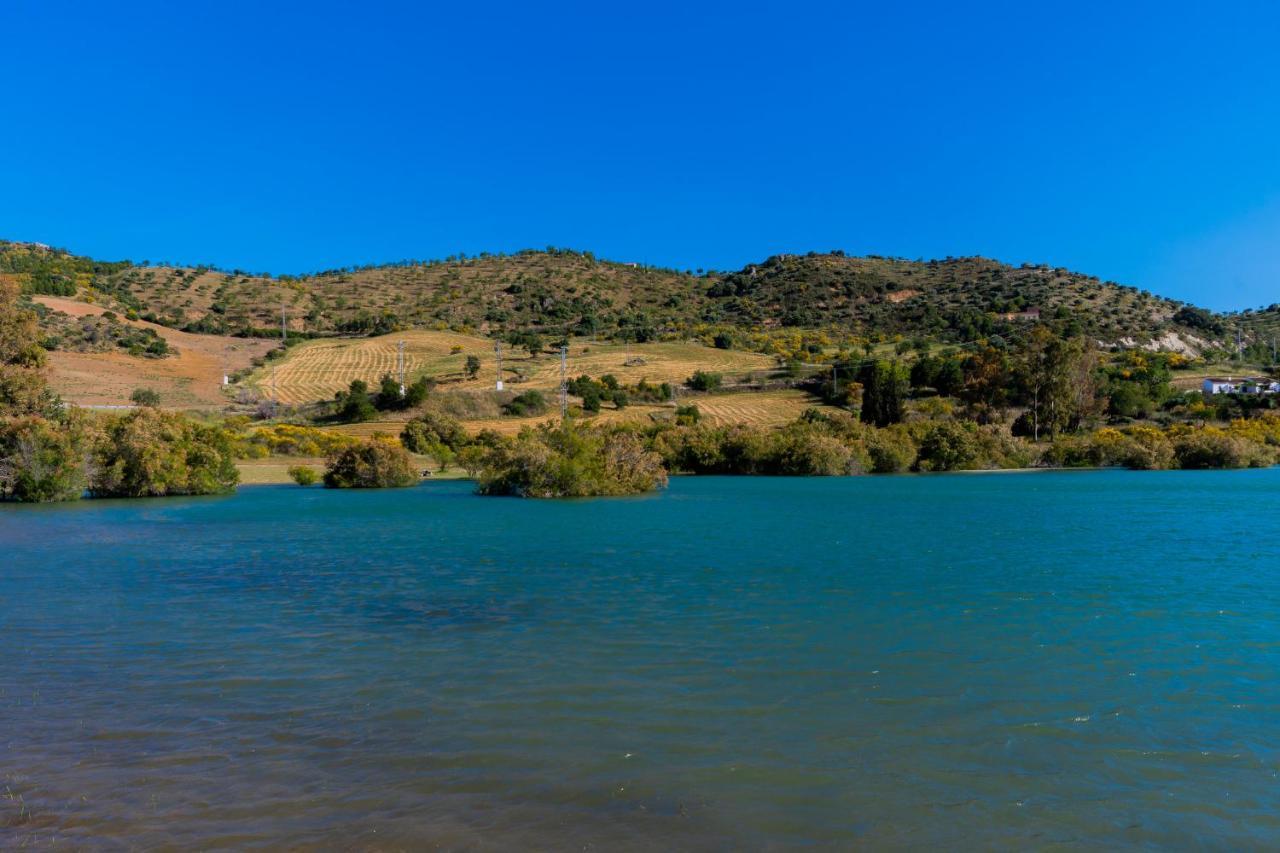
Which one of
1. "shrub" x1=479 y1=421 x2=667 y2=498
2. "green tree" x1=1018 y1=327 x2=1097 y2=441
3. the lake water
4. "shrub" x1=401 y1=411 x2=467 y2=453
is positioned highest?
"green tree" x1=1018 y1=327 x2=1097 y2=441


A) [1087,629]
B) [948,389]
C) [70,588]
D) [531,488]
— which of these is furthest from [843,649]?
[948,389]

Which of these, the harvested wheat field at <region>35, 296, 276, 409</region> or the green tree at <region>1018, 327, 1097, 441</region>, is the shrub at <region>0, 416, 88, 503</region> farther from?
the green tree at <region>1018, 327, 1097, 441</region>

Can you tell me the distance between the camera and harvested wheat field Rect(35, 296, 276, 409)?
78688 mm

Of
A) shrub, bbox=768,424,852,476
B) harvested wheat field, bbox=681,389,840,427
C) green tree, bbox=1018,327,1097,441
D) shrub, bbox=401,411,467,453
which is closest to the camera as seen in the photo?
shrub, bbox=768,424,852,476

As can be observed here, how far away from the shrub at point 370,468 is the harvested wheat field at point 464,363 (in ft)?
121

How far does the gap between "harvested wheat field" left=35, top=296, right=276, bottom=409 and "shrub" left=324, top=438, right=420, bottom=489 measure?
2869 centimetres

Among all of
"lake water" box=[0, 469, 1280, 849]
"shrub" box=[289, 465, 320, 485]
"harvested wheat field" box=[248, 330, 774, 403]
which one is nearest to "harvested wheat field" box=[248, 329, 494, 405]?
"harvested wheat field" box=[248, 330, 774, 403]

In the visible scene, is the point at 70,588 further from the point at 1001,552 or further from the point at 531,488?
the point at 531,488

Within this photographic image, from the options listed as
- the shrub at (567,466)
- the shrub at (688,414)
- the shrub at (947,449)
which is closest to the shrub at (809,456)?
the shrub at (947,449)

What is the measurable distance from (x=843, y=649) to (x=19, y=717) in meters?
9.44

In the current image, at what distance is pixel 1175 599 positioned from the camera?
50.5 ft

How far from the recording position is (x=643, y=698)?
9695mm

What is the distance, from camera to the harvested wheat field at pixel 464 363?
93.3 m

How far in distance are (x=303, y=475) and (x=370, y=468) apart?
526cm
